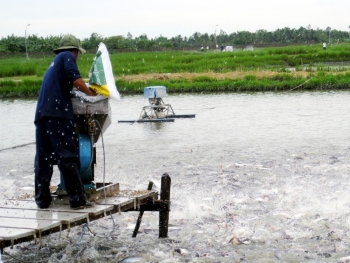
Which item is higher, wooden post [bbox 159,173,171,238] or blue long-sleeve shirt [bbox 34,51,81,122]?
blue long-sleeve shirt [bbox 34,51,81,122]

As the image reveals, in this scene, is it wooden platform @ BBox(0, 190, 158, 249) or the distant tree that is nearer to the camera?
wooden platform @ BBox(0, 190, 158, 249)

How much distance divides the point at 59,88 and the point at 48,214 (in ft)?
3.85

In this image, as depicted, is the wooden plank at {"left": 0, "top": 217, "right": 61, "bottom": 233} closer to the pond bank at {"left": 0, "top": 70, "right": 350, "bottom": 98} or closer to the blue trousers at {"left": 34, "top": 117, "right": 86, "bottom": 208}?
the blue trousers at {"left": 34, "top": 117, "right": 86, "bottom": 208}

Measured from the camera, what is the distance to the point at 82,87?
19.9 ft

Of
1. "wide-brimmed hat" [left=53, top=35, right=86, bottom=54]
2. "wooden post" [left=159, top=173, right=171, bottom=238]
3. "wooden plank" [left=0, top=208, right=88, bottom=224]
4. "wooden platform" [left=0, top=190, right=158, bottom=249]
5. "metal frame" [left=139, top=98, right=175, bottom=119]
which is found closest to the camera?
"wooden platform" [left=0, top=190, right=158, bottom=249]

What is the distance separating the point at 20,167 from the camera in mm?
12820

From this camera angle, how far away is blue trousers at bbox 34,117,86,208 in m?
6.01

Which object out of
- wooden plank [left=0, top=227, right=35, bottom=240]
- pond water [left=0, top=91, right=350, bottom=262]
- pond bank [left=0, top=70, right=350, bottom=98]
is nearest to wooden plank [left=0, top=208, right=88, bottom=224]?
wooden plank [left=0, top=227, right=35, bottom=240]

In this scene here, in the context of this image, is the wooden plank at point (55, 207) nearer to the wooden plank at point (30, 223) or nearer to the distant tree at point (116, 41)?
the wooden plank at point (30, 223)

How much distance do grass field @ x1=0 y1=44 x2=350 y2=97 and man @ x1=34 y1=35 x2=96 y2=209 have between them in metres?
24.9

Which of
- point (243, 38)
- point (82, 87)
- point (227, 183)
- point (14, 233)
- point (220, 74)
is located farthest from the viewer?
point (243, 38)

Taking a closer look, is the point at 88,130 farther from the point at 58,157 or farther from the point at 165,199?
the point at 165,199

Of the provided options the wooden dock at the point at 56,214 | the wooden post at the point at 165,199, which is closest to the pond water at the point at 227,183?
the wooden post at the point at 165,199

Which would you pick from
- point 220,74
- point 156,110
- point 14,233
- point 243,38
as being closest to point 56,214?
point 14,233
